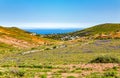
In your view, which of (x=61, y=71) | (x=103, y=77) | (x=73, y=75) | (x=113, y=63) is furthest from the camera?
(x=113, y=63)

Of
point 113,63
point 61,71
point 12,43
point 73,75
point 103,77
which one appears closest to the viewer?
point 103,77

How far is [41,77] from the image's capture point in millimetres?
26609

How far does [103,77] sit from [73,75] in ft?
9.93

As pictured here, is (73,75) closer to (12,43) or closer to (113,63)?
(113,63)

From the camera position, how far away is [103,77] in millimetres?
25594

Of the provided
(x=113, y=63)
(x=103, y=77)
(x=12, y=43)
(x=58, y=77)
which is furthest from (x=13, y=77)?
(x=12, y=43)

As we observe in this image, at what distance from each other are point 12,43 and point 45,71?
6355 centimetres

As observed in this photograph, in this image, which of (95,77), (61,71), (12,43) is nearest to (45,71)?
(61,71)

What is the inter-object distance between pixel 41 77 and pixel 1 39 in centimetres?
6988

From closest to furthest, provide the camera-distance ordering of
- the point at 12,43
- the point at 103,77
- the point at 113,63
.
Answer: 1. the point at 103,77
2. the point at 113,63
3. the point at 12,43

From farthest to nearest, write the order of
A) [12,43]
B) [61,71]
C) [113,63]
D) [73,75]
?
[12,43]
[113,63]
[61,71]
[73,75]

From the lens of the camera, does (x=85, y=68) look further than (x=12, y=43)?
No

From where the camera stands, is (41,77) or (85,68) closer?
(41,77)

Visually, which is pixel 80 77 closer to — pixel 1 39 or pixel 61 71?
pixel 61 71
